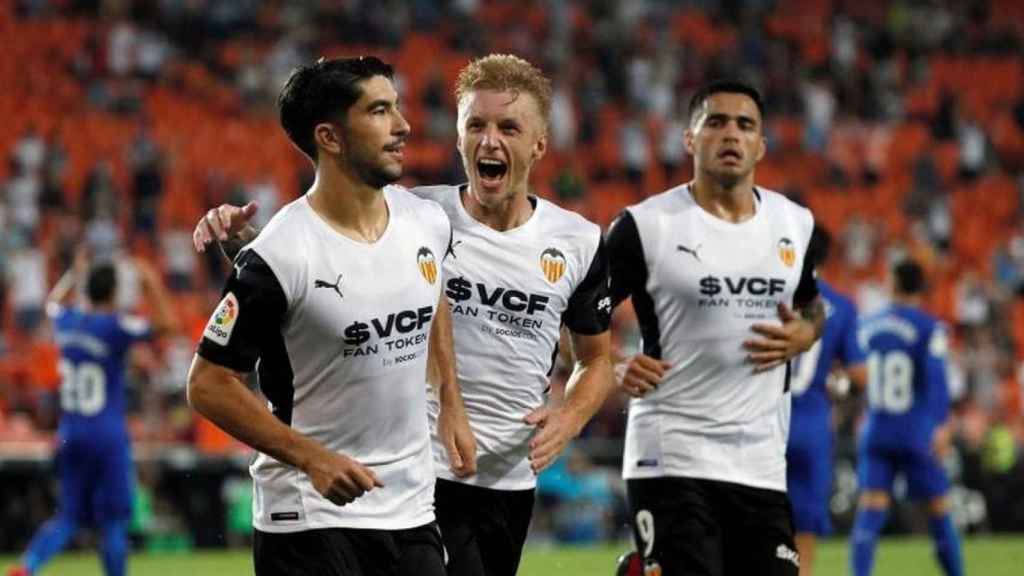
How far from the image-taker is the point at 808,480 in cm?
1115

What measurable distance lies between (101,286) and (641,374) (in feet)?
21.3

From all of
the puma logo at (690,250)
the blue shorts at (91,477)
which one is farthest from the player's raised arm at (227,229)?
the blue shorts at (91,477)

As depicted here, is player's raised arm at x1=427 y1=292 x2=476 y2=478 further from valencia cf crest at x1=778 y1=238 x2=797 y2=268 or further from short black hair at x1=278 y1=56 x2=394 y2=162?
valencia cf crest at x1=778 y1=238 x2=797 y2=268

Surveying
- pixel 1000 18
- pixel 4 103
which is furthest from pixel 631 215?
pixel 1000 18

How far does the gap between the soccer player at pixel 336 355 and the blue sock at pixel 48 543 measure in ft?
24.4

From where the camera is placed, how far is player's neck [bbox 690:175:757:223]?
23.7ft

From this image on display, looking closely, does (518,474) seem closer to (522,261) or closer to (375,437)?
(522,261)

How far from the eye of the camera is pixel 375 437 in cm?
532

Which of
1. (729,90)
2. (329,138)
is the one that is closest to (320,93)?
(329,138)

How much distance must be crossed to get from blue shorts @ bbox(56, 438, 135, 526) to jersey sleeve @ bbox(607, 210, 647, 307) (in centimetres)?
660

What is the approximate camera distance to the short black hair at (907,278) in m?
12.4

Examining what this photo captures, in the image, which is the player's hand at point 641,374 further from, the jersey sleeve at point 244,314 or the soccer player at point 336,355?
the jersey sleeve at point 244,314

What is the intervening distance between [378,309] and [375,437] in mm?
375

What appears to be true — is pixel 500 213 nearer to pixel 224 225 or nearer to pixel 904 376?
pixel 224 225
